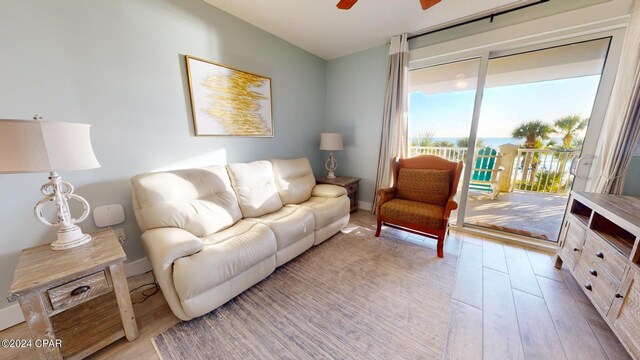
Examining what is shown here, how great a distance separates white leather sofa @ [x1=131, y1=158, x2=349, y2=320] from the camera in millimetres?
1240

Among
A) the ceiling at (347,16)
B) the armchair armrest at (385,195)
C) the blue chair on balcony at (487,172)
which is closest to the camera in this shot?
the ceiling at (347,16)

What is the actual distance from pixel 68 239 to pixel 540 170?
4.35m

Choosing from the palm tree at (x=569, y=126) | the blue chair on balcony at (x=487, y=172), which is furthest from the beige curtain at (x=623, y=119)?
the blue chair on balcony at (x=487, y=172)

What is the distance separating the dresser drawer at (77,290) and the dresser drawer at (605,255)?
287 cm

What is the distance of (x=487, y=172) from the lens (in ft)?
9.71

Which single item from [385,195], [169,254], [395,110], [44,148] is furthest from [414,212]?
[44,148]

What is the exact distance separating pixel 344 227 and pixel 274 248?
124 centimetres

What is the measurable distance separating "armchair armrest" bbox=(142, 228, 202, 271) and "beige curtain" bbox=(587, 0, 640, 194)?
3284 mm

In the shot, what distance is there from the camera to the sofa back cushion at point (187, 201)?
1.50 meters

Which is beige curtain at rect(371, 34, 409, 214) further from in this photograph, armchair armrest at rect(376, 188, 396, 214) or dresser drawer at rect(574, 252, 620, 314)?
dresser drawer at rect(574, 252, 620, 314)

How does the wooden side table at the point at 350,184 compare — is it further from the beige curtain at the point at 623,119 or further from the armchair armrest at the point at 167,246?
the beige curtain at the point at 623,119

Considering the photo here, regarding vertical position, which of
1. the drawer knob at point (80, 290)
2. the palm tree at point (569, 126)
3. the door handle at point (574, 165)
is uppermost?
the palm tree at point (569, 126)

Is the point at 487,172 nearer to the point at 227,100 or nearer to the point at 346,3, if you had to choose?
the point at 346,3

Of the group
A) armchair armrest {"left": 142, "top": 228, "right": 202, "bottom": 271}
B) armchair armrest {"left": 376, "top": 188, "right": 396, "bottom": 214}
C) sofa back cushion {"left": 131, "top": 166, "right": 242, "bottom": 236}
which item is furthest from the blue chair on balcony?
armchair armrest {"left": 142, "top": 228, "right": 202, "bottom": 271}
